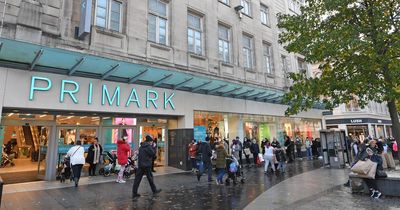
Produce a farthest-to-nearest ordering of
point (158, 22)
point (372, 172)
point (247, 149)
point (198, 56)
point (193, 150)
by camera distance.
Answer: point (247, 149) → point (198, 56) → point (158, 22) → point (193, 150) → point (372, 172)

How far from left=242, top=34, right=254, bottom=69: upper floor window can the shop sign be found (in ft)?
24.0

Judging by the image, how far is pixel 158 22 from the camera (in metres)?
13.9

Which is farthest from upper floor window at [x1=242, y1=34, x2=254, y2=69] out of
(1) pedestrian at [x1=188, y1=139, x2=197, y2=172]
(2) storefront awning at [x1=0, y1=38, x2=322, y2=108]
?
(1) pedestrian at [x1=188, y1=139, x2=197, y2=172]

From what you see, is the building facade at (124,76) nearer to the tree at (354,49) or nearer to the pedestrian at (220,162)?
the pedestrian at (220,162)

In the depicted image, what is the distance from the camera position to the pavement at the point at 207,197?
6.72 meters

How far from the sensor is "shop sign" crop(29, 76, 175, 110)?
9.65 metres

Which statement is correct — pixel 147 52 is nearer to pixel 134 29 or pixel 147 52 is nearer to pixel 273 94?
pixel 134 29

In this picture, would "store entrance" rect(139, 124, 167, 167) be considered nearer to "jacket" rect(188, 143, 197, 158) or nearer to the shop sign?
the shop sign

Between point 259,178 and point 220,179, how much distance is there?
7.32 ft

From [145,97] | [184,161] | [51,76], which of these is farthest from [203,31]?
[51,76]

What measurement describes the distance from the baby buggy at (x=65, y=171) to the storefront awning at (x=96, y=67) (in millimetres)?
3450

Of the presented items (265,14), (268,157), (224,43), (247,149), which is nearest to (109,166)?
(268,157)

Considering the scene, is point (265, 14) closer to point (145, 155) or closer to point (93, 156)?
point (93, 156)

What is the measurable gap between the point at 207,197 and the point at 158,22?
9714 millimetres
